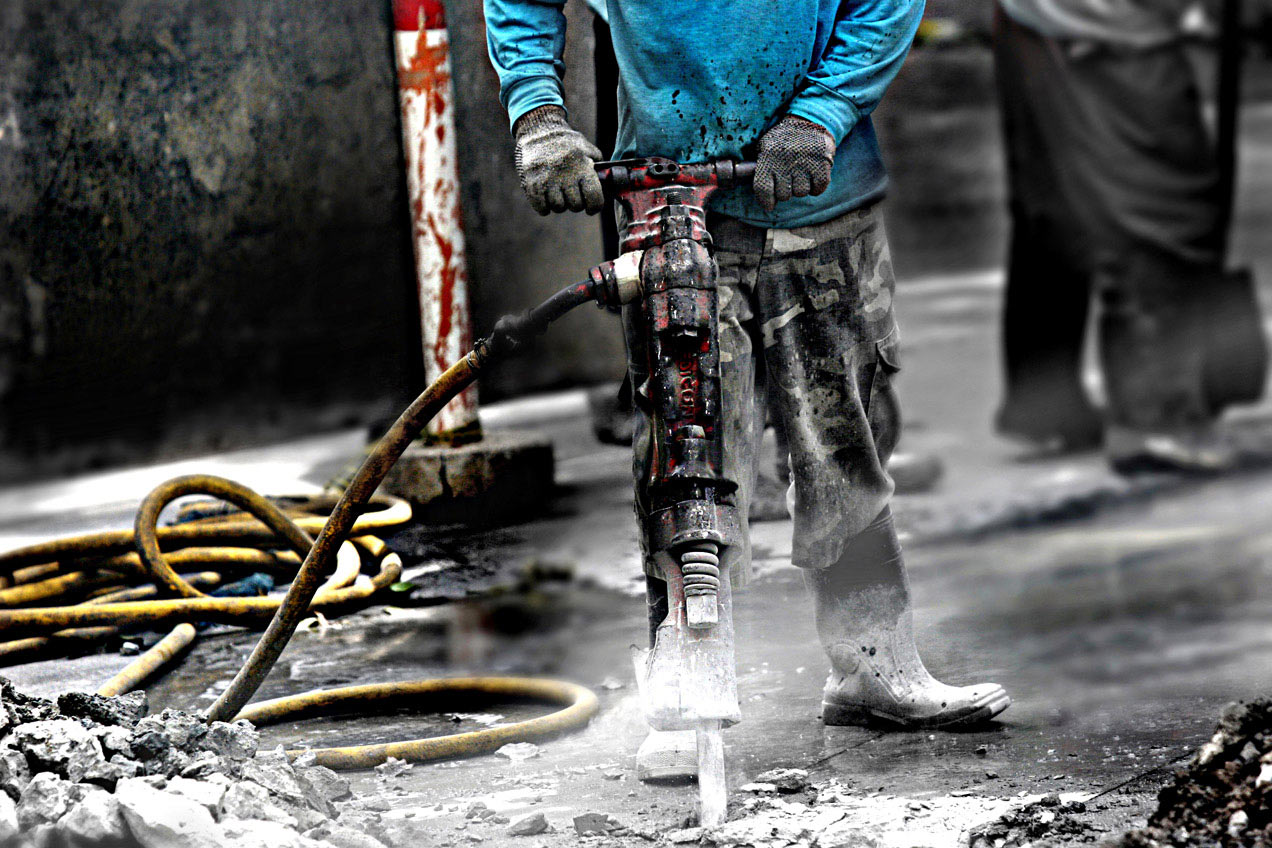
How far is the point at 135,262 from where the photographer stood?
544 cm

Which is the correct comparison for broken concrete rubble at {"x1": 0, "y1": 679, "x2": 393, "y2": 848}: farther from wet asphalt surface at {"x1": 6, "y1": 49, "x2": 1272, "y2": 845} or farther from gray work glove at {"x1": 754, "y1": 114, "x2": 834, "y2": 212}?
gray work glove at {"x1": 754, "y1": 114, "x2": 834, "y2": 212}

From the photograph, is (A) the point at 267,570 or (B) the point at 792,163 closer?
(B) the point at 792,163

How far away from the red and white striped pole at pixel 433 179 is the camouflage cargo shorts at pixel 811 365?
2.39 meters

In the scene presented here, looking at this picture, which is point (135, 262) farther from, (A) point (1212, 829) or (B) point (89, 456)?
(A) point (1212, 829)

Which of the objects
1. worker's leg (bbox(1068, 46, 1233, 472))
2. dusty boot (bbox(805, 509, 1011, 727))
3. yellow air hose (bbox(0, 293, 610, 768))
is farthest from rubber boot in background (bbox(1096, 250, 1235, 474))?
dusty boot (bbox(805, 509, 1011, 727))

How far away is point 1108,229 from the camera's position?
5.62 metres

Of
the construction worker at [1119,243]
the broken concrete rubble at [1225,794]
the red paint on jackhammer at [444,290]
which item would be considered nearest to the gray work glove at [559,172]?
the broken concrete rubble at [1225,794]

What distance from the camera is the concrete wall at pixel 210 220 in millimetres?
5234

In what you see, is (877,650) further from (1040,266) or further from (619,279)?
(1040,266)

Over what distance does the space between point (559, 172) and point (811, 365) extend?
2.02ft

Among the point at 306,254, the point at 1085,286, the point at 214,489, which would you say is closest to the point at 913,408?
the point at 1085,286

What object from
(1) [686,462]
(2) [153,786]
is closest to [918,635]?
(1) [686,462]

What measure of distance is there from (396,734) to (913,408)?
3412 mm

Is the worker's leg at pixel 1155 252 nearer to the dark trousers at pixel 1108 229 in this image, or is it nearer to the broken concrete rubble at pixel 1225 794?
the dark trousers at pixel 1108 229
